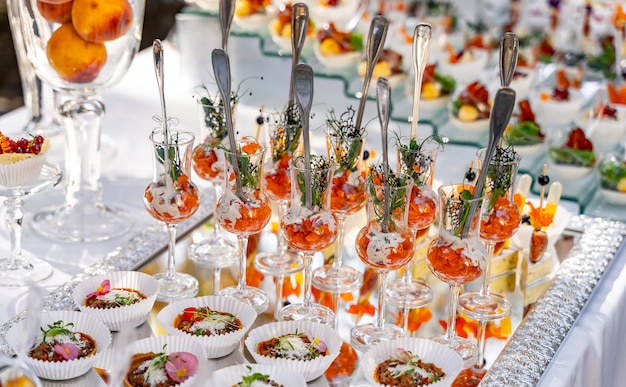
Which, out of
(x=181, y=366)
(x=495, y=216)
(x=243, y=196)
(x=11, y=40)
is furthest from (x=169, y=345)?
(x=11, y=40)

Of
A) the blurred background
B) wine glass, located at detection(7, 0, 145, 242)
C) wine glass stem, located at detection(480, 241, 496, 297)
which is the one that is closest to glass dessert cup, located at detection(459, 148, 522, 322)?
wine glass stem, located at detection(480, 241, 496, 297)

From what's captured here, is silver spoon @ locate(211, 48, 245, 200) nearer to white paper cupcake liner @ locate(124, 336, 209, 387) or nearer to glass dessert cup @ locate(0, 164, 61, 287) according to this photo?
white paper cupcake liner @ locate(124, 336, 209, 387)

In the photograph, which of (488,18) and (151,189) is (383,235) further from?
(488,18)

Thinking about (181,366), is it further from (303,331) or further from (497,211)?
(497,211)

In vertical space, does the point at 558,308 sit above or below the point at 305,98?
below

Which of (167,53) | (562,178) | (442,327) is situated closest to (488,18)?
(167,53)

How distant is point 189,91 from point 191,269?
51.5 inches

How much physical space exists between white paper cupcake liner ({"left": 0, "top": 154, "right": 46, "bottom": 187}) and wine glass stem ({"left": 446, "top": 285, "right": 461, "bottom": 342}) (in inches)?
35.1

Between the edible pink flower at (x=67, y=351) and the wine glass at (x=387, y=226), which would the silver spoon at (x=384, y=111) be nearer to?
the wine glass at (x=387, y=226)

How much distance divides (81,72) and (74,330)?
2.49ft

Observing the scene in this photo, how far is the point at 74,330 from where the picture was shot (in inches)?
72.4

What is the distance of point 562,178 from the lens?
289 cm

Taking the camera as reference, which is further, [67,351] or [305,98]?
[305,98]

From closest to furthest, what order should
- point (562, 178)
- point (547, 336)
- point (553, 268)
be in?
point (547, 336) < point (553, 268) < point (562, 178)
